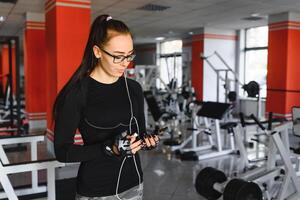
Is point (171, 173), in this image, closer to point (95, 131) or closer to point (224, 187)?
point (224, 187)

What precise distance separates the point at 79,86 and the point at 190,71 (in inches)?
345

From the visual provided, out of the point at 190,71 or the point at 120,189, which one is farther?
the point at 190,71

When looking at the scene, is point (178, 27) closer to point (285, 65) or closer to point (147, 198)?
point (285, 65)

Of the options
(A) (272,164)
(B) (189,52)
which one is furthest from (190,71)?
(A) (272,164)

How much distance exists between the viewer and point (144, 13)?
19.7 ft

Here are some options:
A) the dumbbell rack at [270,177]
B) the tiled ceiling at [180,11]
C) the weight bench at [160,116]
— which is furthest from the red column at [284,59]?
the dumbbell rack at [270,177]

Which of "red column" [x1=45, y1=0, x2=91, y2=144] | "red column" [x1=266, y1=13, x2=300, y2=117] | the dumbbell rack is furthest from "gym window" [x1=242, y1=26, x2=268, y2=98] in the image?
the dumbbell rack

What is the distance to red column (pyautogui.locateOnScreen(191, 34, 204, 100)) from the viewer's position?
8.41m

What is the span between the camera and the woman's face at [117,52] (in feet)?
2.94

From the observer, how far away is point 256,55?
8.62 m

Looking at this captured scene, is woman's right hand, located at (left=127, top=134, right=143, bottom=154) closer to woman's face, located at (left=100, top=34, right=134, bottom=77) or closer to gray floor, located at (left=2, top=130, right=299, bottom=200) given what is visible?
woman's face, located at (left=100, top=34, right=134, bottom=77)

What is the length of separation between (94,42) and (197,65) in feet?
25.5

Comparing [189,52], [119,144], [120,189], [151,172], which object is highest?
Answer: [189,52]

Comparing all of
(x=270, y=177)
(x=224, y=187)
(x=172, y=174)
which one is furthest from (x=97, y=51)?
(x=172, y=174)
